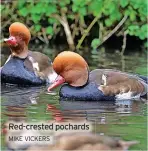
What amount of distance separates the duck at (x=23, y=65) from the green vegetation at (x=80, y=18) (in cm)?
291

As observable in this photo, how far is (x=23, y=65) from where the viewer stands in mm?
11242

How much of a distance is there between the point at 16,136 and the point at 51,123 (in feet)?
3.21

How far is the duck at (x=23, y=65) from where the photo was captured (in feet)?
36.2

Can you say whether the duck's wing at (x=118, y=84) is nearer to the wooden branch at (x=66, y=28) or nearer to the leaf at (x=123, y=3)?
the leaf at (x=123, y=3)

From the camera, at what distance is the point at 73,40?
15352 mm

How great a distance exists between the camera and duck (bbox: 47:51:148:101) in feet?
31.2

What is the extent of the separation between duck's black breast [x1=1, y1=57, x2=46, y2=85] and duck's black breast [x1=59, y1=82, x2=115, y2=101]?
146 centimetres

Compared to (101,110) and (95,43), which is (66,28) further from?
(101,110)

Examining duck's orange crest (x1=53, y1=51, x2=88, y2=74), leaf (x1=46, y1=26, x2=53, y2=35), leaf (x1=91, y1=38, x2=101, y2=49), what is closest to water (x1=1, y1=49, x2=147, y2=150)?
duck's orange crest (x1=53, y1=51, x2=88, y2=74)

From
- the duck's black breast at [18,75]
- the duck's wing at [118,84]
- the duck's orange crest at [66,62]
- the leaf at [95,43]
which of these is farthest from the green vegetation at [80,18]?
the duck's orange crest at [66,62]

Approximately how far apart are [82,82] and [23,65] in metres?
1.88

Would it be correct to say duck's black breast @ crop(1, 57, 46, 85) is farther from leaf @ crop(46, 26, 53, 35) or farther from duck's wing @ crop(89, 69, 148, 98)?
leaf @ crop(46, 26, 53, 35)

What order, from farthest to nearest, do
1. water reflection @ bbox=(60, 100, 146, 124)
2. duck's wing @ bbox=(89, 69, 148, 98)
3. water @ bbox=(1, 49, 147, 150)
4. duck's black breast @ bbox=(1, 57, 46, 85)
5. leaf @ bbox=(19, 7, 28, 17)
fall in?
leaf @ bbox=(19, 7, 28, 17)
duck's black breast @ bbox=(1, 57, 46, 85)
duck's wing @ bbox=(89, 69, 148, 98)
water reflection @ bbox=(60, 100, 146, 124)
water @ bbox=(1, 49, 147, 150)

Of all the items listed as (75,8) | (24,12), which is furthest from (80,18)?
(24,12)
